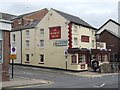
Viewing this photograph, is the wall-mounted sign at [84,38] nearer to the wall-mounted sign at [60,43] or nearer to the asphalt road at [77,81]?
the wall-mounted sign at [60,43]

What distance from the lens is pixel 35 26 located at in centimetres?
4588

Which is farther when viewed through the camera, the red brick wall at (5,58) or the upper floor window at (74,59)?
the upper floor window at (74,59)

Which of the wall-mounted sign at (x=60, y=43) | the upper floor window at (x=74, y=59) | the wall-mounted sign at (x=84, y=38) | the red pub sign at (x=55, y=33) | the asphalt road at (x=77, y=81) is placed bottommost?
the asphalt road at (x=77, y=81)

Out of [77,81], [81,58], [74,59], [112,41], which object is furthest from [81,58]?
[112,41]

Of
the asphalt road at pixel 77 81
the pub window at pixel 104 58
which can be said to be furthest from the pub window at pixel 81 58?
the asphalt road at pixel 77 81

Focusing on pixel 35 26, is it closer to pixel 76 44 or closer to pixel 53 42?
pixel 53 42

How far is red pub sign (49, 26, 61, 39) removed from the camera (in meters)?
42.6

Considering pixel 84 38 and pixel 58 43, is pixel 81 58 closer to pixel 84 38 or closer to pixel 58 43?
pixel 58 43

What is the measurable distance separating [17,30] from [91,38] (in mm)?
12274

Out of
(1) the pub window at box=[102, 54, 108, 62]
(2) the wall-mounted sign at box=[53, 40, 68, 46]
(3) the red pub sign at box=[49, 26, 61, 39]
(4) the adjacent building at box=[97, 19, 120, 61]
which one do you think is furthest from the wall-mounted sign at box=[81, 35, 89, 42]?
(4) the adjacent building at box=[97, 19, 120, 61]

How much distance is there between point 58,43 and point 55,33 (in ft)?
5.18

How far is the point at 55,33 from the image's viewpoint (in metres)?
43.0

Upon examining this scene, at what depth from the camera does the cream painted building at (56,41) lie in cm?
4125

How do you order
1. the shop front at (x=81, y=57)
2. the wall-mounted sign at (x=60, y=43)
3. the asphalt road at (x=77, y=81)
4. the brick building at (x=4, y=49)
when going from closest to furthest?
the asphalt road at (x=77, y=81)
the brick building at (x=4, y=49)
the shop front at (x=81, y=57)
the wall-mounted sign at (x=60, y=43)
